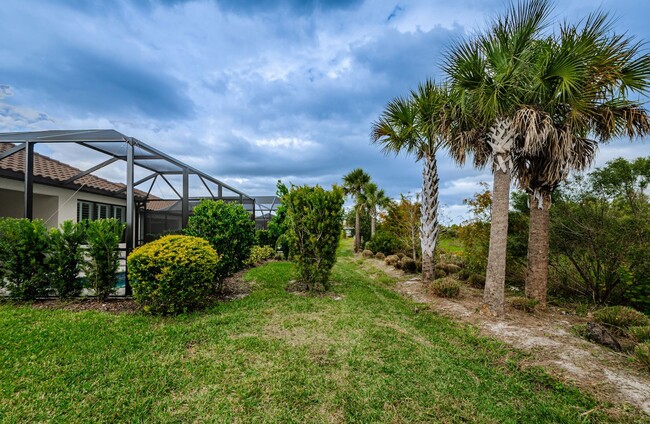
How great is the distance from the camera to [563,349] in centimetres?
379

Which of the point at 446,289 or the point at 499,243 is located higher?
the point at 499,243

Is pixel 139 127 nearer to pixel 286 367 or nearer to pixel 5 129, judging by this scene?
pixel 5 129

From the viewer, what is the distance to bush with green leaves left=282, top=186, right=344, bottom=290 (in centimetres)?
639

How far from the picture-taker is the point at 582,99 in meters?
5.01

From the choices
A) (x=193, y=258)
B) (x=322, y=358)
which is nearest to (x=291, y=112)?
(x=193, y=258)

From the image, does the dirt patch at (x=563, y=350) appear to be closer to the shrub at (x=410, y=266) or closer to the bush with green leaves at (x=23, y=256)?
the shrub at (x=410, y=266)

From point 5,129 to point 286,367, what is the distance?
31.4 feet

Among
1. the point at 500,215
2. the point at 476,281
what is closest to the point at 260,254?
the point at 476,281

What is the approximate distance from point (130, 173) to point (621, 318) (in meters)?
9.90

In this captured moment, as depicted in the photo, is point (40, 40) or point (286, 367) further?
point (40, 40)

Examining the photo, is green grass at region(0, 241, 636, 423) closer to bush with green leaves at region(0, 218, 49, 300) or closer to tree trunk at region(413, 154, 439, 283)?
bush with green leaves at region(0, 218, 49, 300)

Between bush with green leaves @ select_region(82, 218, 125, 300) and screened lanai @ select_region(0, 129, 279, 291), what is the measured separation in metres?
0.30

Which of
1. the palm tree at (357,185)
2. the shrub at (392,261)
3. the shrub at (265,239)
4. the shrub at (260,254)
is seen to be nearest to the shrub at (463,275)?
the shrub at (392,261)

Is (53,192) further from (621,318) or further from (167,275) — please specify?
(621,318)
